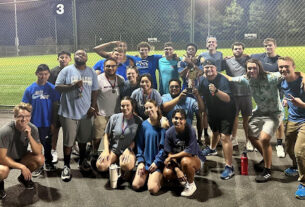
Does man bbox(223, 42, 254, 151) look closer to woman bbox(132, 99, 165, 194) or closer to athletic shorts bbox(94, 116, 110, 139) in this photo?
woman bbox(132, 99, 165, 194)

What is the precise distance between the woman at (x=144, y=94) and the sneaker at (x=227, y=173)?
1.50 m

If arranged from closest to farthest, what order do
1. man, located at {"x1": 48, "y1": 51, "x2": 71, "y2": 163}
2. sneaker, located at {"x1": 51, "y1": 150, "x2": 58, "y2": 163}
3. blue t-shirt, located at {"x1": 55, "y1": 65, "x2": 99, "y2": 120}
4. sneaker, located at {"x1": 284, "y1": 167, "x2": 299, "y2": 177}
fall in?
1. sneaker, located at {"x1": 284, "y1": 167, "x2": 299, "y2": 177}
2. blue t-shirt, located at {"x1": 55, "y1": 65, "x2": 99, "y2": 120}
3. man, located at {"x1": 48, "y1": 51, "x2": 71, "y2": 163}
4. sneaker, located at {"x1": 51, "y1": 150, "x2": 58, "y2": 163}

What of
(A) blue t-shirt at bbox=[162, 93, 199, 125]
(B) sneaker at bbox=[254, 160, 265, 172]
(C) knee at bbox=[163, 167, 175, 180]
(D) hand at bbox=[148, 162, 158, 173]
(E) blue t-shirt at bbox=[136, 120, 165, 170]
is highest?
(A) blue t-shirt at bbox=[162, 93, 199, 125]

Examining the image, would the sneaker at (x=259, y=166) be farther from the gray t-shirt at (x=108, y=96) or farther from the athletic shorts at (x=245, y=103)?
the gray t-shirt at (x=108, y=96)

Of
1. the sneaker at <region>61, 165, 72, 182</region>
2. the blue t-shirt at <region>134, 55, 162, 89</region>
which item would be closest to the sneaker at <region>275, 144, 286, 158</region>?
the blue t-shirt at <region>134, 55, 162, 89</region>

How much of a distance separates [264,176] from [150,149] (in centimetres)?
179

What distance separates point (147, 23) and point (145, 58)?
35.2 metres

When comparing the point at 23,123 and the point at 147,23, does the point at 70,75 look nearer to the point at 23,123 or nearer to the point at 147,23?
the point at 23,123

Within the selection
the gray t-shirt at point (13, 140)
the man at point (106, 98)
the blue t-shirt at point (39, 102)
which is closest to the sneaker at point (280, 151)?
the man at point (106, 98)

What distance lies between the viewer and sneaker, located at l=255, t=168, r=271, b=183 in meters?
5.05

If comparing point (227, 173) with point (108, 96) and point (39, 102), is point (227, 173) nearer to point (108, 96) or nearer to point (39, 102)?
point (108, 96)

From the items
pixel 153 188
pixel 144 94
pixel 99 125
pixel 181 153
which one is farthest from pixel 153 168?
pixel 99 125

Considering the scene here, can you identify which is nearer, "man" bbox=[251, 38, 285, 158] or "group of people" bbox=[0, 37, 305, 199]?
"group of people" bbox=[0, 37, 305, 199]

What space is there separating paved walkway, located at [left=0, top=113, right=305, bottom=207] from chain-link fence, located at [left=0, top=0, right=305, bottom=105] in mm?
25200
